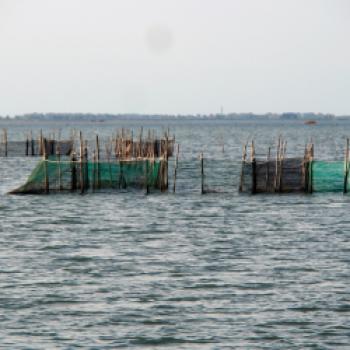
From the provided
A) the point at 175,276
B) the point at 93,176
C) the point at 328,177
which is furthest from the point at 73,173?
the point at 175,276

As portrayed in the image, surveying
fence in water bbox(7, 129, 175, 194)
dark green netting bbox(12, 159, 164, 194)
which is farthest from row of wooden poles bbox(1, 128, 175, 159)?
dark green netting bbox(12, 159, 164, 194)

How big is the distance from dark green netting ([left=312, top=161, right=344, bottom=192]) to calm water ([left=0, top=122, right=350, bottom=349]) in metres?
1.78

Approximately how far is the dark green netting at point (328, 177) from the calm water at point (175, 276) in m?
1.78

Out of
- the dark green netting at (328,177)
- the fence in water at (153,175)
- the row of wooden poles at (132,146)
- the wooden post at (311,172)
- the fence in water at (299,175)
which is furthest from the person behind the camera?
the row of wooden poles at (132,146)

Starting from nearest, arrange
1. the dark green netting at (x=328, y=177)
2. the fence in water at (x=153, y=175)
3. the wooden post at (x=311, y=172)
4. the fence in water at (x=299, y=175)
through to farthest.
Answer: the wooden post at (x=311, y=172) < the fence in water at (x=299, y=175) < the fence in water at (x=153, y=175) < the dark green netting at (x=328, y=177)

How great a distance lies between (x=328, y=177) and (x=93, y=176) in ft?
29.7

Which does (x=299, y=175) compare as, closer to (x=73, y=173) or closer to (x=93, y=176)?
(x=93, y=176)

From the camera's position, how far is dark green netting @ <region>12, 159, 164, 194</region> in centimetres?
3722

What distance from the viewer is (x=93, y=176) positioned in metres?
38.2

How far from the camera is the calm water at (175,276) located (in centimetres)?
1572

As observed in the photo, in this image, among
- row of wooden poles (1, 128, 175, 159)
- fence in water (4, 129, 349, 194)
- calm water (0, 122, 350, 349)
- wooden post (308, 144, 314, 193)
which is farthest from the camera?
row of wooden poles (1, 128, 175, 159)

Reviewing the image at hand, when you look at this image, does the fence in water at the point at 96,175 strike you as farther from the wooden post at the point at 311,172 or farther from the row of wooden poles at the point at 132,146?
the wooden post at the point at 311,172

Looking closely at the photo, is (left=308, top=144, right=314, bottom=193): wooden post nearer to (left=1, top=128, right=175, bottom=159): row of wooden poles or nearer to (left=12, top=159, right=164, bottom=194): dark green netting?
(left=1, top=128, right=175, bottom=159): row of wooden poles

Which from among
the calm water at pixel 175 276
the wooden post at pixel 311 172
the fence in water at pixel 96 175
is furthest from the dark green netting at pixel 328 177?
the fence in water at pixel 96 175
